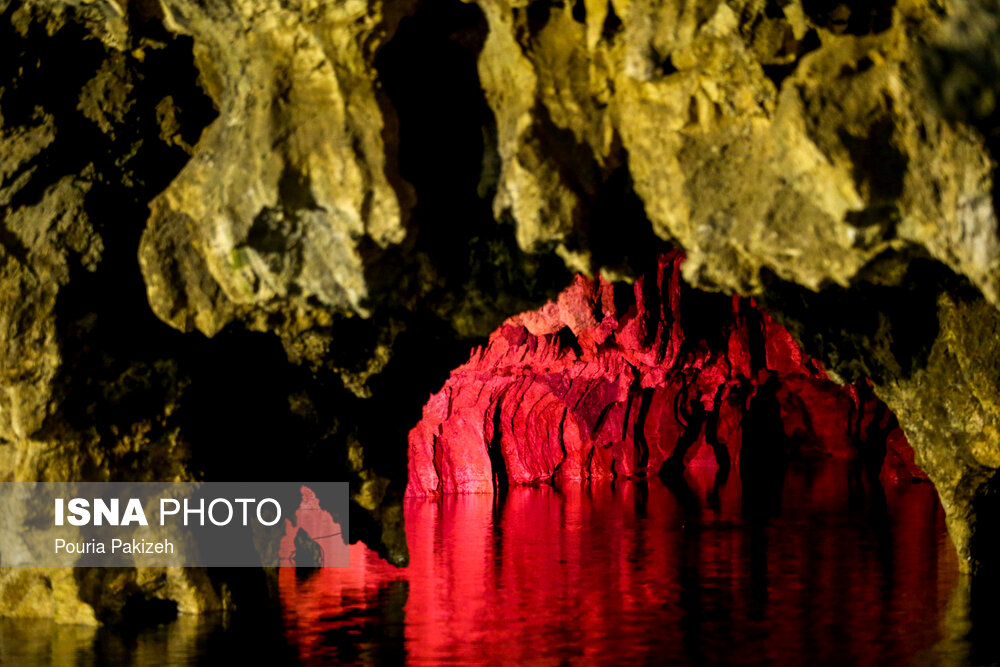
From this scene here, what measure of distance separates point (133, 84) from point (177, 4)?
1.45m

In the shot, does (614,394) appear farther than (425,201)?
Yes

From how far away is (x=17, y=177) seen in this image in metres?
7.34

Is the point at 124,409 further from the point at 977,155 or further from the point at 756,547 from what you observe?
the point at 756,547

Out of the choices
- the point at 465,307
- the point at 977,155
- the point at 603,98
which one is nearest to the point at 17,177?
the point at 465,307

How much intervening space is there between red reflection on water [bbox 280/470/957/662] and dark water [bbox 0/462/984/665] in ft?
0.08

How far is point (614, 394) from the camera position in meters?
22.3

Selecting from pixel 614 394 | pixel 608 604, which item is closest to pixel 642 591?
pixel 608 604

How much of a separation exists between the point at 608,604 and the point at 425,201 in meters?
3.42

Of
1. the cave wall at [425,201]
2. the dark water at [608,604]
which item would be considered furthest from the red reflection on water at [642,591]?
the cave wall at [425,201]

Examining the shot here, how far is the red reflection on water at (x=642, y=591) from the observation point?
6.93 m

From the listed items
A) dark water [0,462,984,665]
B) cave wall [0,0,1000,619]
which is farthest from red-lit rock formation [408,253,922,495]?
cave wall [0,0,1000,619]

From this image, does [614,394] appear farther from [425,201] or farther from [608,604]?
[425,201]

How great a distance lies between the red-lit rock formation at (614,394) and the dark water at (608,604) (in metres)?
4.93

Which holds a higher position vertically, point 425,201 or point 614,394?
point 425,201
